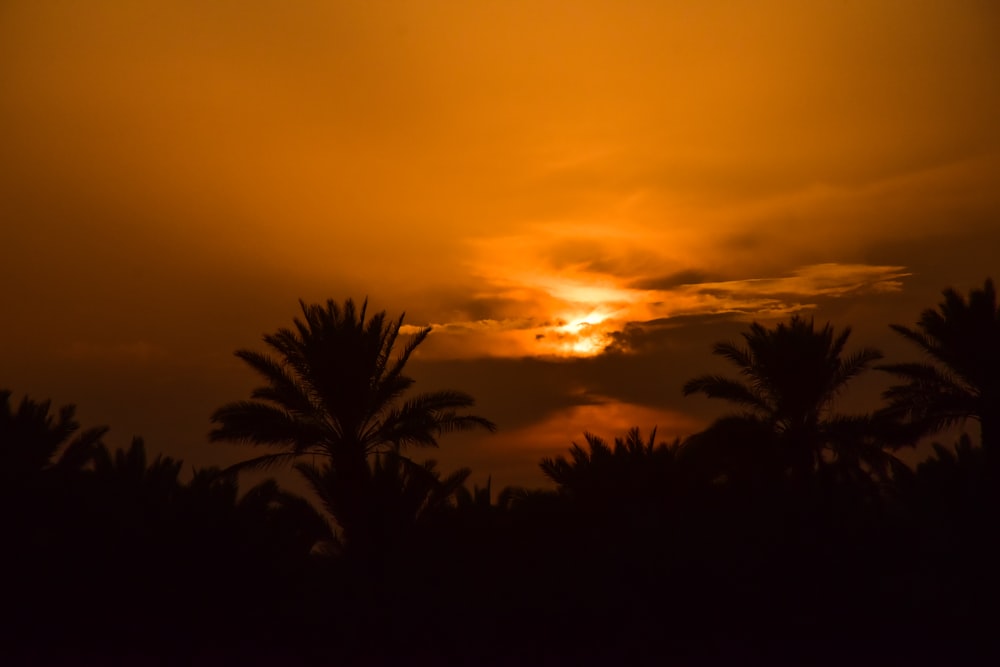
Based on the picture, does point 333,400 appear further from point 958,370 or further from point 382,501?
point 958,370

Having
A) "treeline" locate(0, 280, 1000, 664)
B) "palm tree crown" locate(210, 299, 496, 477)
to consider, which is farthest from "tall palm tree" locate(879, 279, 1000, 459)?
"palm tree crown" locate(210, 299, 496, 477)

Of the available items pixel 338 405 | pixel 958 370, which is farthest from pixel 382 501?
pixel 958 370

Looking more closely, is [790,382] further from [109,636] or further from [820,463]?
[109,636]

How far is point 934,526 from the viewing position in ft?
71.2

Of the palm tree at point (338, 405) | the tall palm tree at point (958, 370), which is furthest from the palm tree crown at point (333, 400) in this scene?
the tall palm tree at point (958, 370)

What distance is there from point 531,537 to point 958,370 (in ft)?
37.9

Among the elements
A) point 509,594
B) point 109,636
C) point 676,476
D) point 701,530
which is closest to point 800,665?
point 701,530

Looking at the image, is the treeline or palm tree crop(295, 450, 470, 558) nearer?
the treeline

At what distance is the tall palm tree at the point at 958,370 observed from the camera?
2644 centimetres

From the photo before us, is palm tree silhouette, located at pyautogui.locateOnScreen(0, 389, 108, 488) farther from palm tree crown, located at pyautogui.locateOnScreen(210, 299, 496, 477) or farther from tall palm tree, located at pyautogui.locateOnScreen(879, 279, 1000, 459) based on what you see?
tall palm tree, located at pyautogui.locateOnScreen(879, 279, 1000, 459)

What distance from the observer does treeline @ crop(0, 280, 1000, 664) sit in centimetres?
2034

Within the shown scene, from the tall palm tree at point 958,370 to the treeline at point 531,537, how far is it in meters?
0.05

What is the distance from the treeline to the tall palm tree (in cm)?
5

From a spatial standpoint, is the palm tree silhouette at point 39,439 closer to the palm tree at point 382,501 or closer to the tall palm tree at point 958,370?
the palm tree at point 382,501
